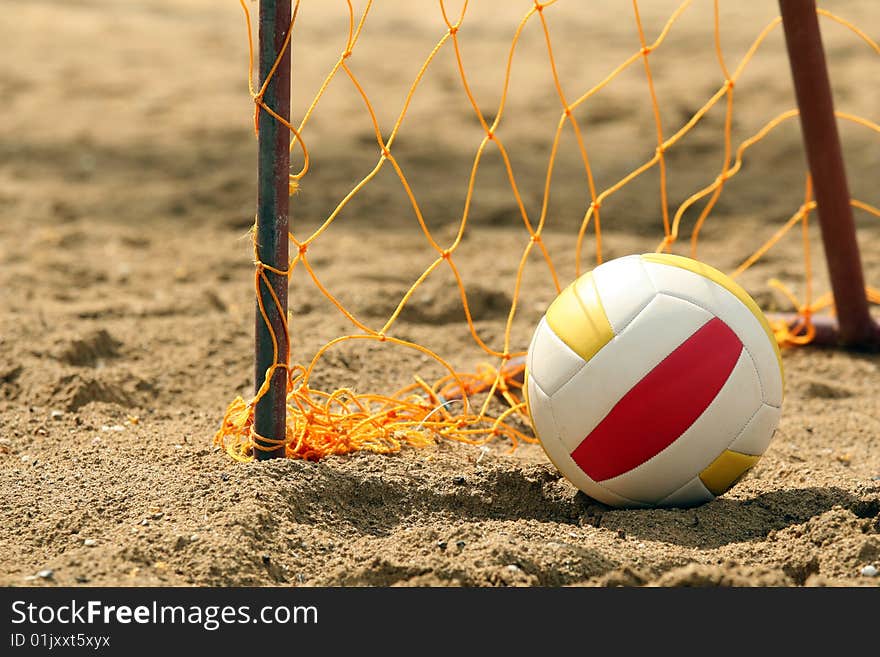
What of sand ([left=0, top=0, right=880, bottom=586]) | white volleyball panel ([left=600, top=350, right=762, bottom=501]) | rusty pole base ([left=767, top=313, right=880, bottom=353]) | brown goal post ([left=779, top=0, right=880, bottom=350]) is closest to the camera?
sand ([left=0, top=0, right=880, bottom=586])

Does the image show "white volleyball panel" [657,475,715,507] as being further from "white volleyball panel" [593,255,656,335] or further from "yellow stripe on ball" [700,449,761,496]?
"white volleyball panel" [593,255,656,335]

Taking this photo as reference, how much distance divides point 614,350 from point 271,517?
0.86m

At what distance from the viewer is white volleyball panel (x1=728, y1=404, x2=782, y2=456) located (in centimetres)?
283

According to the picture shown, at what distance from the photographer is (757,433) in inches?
112

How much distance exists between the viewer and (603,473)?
9.36 ft

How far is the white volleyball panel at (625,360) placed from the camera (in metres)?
2.77

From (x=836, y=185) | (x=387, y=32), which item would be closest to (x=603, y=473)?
(x=836, y=185)

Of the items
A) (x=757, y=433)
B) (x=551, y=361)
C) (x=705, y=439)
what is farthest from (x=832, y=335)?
(x=551, y=361)

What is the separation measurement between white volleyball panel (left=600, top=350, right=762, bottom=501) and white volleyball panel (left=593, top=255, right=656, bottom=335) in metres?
0.22

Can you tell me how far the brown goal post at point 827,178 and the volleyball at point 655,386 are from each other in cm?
123

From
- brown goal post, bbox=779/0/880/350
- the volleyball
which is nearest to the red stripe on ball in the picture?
the volleyball

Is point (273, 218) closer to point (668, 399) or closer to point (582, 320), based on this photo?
point (582, 320)

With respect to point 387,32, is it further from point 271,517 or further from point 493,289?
point 271,517

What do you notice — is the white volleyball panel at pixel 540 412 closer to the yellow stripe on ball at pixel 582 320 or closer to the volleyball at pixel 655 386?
the volleyball at pixel 655 386
